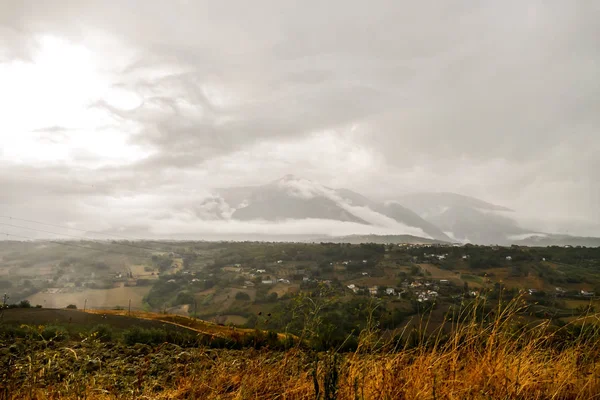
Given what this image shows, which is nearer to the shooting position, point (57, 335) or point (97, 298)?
point (57, 335)

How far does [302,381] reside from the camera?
169 inches

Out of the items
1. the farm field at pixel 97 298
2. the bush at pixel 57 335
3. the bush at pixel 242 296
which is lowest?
the farm field at pixel 97 298

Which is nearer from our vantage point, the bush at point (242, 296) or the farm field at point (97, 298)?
the bush at point (242, 296)

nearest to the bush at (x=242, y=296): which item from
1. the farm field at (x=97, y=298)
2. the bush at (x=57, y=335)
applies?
the farm field at (x=97, y=298)

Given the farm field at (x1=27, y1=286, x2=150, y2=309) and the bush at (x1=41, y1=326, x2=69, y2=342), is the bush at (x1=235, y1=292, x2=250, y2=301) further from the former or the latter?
the bush at (x1=41, y1=326, x2=69, y2=342)

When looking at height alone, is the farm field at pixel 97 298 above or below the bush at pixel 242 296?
below

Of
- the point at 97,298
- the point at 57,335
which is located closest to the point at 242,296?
the point at 97,298

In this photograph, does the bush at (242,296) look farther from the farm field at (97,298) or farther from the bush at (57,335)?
the bush at (57,335)

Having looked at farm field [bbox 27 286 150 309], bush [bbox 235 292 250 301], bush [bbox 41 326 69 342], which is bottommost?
farm field [bbox 27 286 150 309]

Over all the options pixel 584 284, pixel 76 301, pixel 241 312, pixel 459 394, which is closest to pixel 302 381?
pixel 459 394

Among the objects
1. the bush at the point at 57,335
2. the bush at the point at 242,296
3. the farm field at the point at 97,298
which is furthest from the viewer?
the farm field at the point at 97,298

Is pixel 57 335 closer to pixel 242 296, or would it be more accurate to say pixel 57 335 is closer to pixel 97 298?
pixel 242 296

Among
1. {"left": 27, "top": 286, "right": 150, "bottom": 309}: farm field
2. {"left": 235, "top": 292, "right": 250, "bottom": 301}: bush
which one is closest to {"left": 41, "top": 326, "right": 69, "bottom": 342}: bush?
{"left": 235, "top": 292, "right": 250, "bottom": 301}: bush

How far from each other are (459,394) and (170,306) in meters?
132
